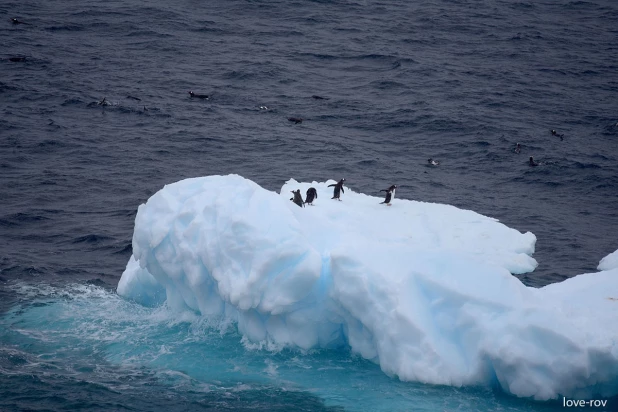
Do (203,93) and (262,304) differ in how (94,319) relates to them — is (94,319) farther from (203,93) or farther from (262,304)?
(203,93)

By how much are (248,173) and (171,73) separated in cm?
1227

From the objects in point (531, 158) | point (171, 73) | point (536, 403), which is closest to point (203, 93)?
point (171, 73)

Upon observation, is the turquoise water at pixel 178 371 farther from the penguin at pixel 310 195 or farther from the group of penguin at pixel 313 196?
the penguin at pixel 310 195

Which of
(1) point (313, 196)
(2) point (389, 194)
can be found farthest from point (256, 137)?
(1) point (313, 196)

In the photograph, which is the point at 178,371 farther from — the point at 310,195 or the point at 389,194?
the point at 389,194

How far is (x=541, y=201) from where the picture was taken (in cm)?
2506

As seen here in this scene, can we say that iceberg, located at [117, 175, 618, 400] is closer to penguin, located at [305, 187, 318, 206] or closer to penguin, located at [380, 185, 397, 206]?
penguin, located at [305, 187, 318, 206]

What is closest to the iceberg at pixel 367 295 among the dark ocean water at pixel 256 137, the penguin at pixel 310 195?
the dark ocean water at pixel 256 137

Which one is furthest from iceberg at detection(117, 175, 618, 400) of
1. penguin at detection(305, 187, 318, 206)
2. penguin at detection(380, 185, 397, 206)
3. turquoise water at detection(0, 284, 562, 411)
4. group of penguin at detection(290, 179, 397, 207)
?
penguin at detection(380, 185, 397, 206)

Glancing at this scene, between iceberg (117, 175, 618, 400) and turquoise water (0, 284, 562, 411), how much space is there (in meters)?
Result: 0.34

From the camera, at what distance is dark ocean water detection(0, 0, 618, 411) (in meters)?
14.5

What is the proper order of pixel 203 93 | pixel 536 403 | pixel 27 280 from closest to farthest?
pixel 536 403 < pixel 27 280 < pixel 203 93

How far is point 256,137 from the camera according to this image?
1179 inches

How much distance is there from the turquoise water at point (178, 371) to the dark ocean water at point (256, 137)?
0.17ft
